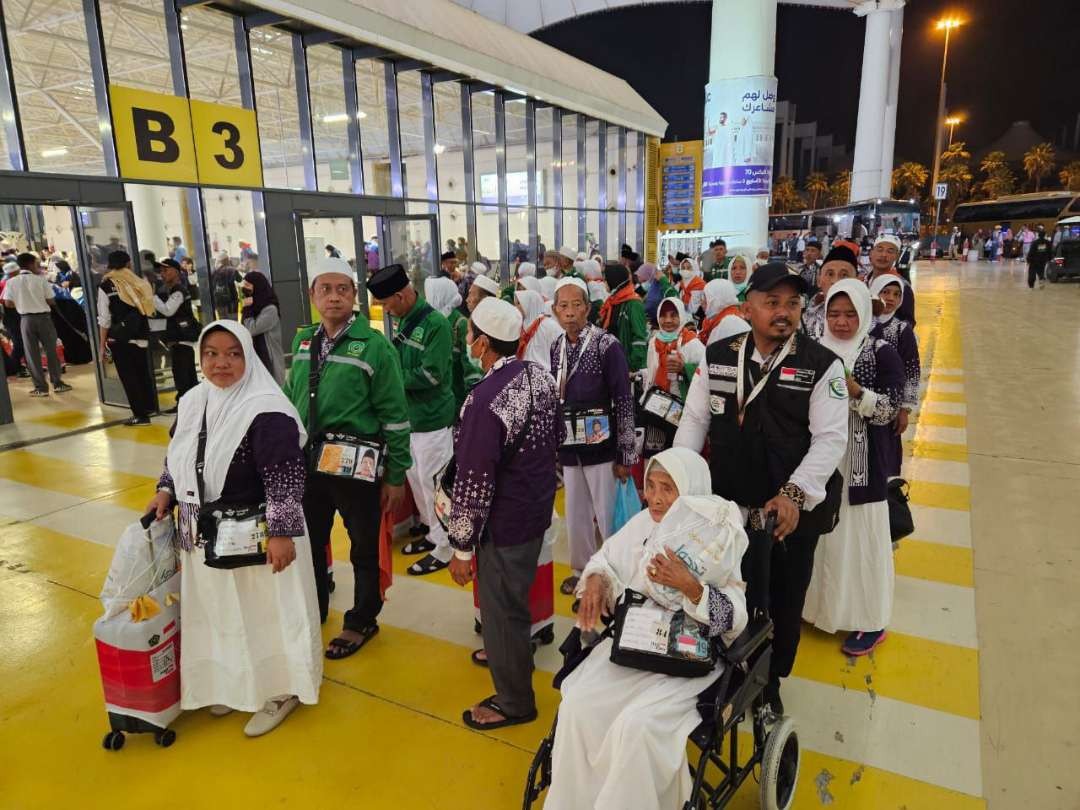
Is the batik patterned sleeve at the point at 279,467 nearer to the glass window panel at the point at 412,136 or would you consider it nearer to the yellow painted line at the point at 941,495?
the yellow painted line at the point at 941,495

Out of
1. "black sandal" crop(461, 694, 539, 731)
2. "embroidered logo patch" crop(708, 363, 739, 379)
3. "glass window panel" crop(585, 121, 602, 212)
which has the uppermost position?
"glass window panel" crop(585, 121, 602, 212)

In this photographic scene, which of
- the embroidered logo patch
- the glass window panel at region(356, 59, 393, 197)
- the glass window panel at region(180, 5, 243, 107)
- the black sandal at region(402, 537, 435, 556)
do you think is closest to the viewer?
the embroidered logo patch

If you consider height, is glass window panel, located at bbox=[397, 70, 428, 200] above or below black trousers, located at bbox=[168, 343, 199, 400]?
above

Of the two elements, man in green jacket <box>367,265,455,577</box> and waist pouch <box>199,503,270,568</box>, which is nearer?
waist pouch <box>199,503,270,568</box>

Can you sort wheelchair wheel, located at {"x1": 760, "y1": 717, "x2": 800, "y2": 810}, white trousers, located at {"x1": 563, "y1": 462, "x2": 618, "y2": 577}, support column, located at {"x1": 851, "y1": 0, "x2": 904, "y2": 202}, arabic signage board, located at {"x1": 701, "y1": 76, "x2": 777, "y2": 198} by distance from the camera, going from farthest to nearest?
support column, located at {"x1": 851, "y1": 0, "x2": 904, "y2": 202}, arabic signage board, located at {"x1": 701, "y1": 76, "x2": 777, "y2": 198}, white trousers, located at {"x1": 563, "y1": 462, "x2": 618, "y2": 577}, wheelchair wheel, located at {"x1": 760, "y1": 717, "x2": 800, "y2": 810}

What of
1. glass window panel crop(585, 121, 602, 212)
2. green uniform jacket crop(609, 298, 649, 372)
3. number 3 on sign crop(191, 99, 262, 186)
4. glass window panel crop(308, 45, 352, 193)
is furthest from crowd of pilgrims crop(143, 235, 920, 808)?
glass window panel crop(585, 121, 602, 212)

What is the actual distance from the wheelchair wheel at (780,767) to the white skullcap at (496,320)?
1691 mm

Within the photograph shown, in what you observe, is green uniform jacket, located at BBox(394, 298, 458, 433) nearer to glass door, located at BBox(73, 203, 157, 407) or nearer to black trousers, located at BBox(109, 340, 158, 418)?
black trousers, located at BBox(109, 340, 158, 418)

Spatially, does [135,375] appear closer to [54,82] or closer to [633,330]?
[633,330]

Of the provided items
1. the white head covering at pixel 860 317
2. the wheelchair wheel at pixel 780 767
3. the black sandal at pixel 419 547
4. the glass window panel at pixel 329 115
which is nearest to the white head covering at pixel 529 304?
the black sandal at pixel 419 547

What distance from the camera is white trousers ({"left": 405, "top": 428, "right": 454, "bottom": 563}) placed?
4.26 m

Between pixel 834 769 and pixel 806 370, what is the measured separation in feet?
5.12

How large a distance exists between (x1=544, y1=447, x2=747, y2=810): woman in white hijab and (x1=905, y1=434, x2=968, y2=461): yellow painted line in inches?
206

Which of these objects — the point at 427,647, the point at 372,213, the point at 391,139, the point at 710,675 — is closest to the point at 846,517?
the point at 710,675
